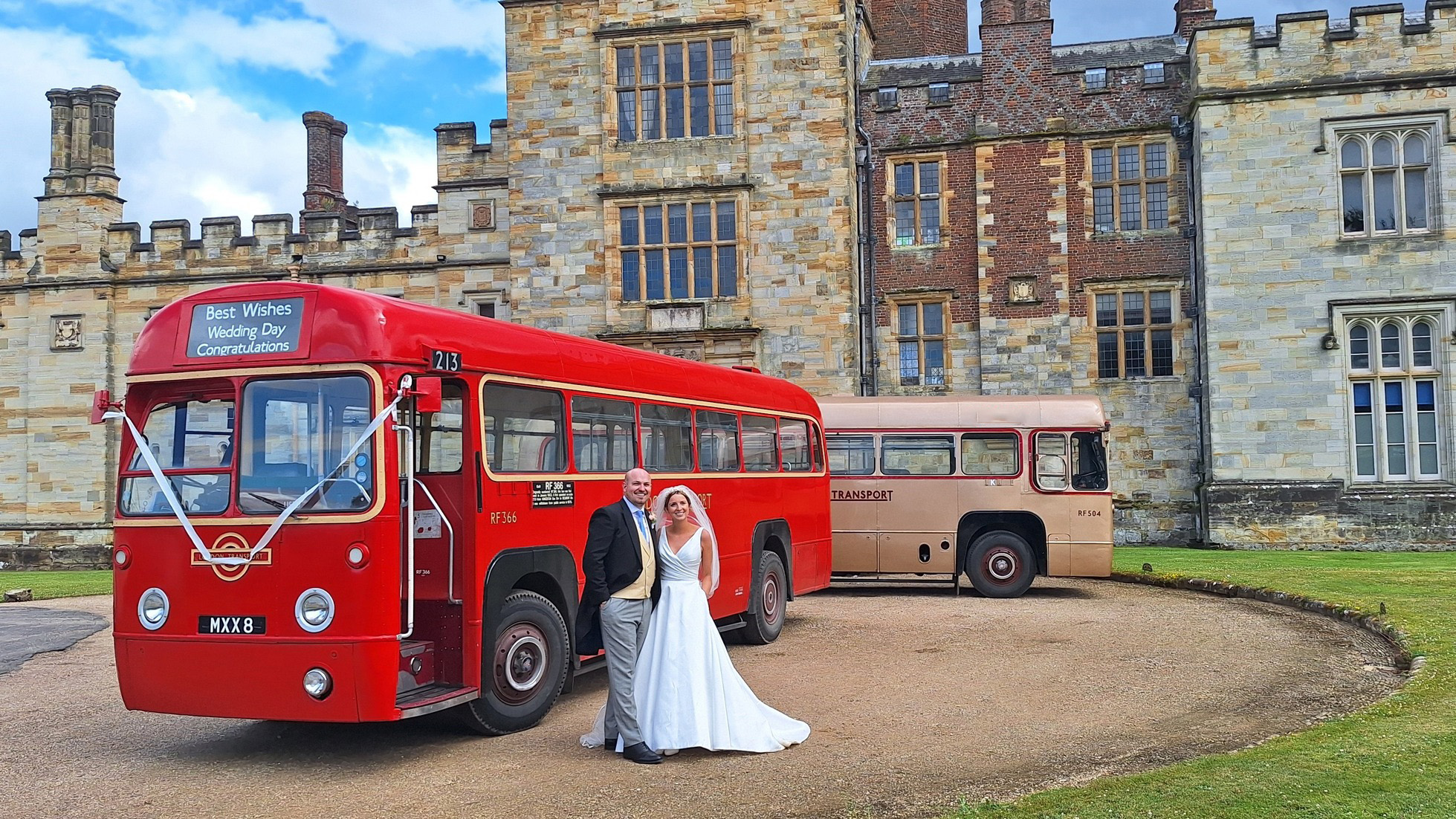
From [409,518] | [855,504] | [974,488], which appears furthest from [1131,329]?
[409,518]

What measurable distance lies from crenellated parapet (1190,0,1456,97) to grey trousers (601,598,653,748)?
67.3ft

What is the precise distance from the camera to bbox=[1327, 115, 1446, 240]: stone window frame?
77.4ft

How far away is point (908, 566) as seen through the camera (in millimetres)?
18031

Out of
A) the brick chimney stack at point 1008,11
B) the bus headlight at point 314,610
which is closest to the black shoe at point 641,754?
the bus headlight at point 314,610

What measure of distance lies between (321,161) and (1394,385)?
1050 inches

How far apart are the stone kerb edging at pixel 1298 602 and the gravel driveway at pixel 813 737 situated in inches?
7.7

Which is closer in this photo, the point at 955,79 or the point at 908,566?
the point at 908,566

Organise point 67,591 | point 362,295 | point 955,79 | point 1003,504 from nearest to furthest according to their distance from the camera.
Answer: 1. point 362,295
2. point 1003,504
3. point 67,591
4. point 955,79

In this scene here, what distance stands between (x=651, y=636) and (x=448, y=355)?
223 centimetres

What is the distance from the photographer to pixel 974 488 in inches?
701

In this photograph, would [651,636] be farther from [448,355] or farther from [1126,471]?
[1126,471]

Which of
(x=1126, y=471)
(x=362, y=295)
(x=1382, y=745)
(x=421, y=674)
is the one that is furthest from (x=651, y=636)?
(x=1126, y=471)

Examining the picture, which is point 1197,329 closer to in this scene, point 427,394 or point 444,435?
point 444,435

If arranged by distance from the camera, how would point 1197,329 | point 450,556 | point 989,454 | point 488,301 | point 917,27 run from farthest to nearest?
point 917,27 → point 488,301 → point 1197,329 → point 989,454 → point 450,556
